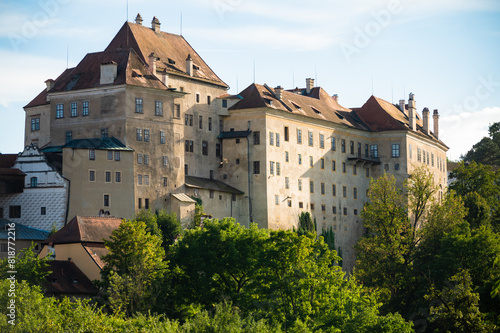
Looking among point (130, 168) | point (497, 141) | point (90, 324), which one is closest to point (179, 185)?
point (130, 168)

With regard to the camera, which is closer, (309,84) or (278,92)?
(278,92)

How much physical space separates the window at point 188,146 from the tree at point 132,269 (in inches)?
1006

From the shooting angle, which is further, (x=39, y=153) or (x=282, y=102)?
(x=282, y=102)

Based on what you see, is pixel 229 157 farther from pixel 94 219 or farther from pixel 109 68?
pixel 94 219

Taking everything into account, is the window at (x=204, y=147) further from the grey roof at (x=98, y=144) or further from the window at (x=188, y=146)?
the grey roof at (x=98, y=144)

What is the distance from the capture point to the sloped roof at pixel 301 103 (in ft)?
351

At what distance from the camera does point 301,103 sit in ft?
375

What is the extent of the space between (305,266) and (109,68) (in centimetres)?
3149

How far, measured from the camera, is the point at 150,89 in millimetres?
96500

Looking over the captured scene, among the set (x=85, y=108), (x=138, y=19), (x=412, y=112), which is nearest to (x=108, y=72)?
(x=85, y=108)

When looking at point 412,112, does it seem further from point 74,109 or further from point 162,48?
point 74,109

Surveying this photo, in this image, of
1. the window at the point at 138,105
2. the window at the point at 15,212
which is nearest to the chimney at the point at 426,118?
the window at the point at 138,105

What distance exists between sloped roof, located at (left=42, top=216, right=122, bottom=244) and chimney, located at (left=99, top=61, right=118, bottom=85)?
56.3ft

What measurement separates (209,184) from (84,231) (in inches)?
893
